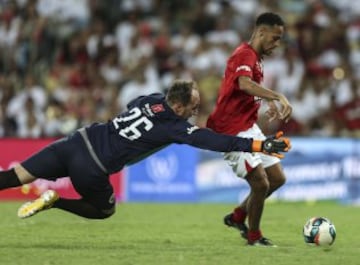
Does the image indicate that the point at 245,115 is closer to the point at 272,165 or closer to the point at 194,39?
the point at 272,165

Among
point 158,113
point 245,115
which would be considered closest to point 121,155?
point 158,113

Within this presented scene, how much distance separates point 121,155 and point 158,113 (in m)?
0.59

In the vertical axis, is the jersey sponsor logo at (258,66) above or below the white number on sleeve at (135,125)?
above

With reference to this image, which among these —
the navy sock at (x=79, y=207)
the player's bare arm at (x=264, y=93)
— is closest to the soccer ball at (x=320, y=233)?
the player's bare arm at (x=264, y=93)

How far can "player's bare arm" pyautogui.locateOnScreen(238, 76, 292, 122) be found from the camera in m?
9.68

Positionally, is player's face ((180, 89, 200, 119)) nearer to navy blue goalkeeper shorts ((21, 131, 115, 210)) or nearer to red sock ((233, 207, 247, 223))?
navy blue goalkeeper shorts ((21, 131, 115, 210))

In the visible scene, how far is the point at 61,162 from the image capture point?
32.4ft

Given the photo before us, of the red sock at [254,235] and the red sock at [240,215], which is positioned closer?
the red sock at [254,235]

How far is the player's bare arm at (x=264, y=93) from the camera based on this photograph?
9.68 metres

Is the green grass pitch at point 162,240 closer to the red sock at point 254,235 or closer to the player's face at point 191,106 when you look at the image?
the red sock at point 254,235

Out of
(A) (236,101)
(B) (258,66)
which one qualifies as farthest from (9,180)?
(B) (258,66)

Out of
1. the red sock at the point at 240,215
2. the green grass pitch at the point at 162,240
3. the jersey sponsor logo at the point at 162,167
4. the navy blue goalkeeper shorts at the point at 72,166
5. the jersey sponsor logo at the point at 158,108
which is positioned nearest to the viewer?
the green grass pitch at the point at 162,240

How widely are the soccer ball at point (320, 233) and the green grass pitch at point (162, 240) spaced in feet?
0.35

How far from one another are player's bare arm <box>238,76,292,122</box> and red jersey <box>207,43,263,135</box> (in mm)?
198
